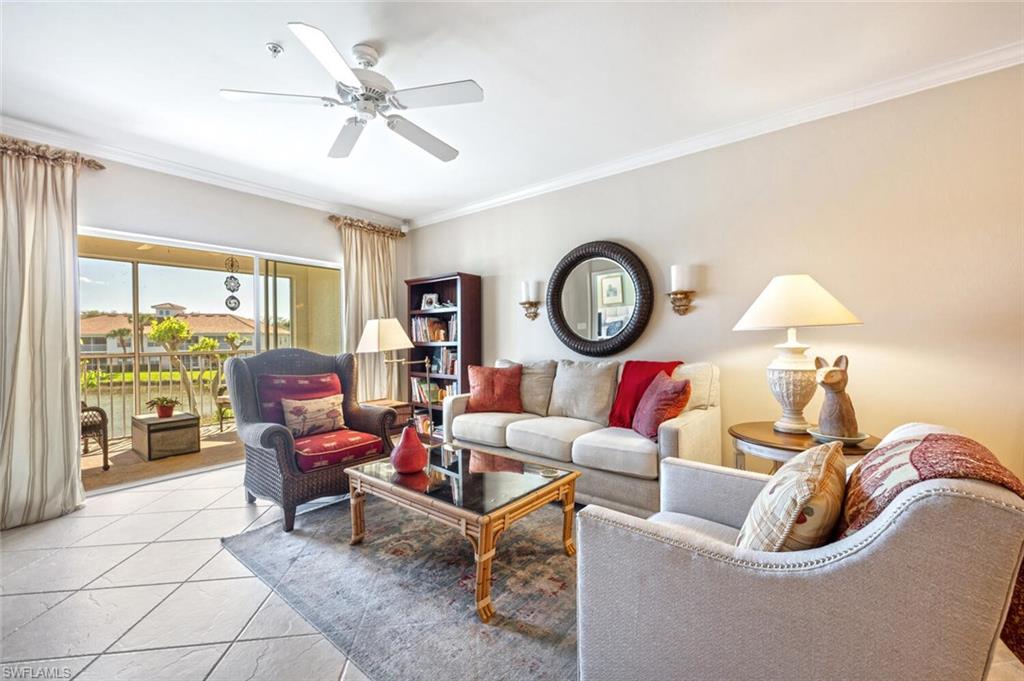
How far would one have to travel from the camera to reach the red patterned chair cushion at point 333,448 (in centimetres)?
262

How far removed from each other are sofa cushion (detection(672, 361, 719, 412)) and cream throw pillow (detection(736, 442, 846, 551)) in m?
1.78

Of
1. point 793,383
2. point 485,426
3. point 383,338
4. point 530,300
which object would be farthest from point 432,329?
point 793,383

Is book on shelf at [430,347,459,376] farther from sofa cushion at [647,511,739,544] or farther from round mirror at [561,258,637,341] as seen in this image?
sofa cushion at [647,511,739,544]

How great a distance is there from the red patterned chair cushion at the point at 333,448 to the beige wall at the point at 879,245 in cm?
213

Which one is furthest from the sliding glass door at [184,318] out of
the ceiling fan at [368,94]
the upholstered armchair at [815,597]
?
the upholstered armchair at [815,597]

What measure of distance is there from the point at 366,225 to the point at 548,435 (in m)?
3.23

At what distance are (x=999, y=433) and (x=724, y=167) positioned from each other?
215 centimetres

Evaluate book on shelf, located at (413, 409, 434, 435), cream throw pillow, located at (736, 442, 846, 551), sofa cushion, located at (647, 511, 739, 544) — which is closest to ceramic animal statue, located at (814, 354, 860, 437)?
sofa cushion, located at (647, 511, 739, 544)

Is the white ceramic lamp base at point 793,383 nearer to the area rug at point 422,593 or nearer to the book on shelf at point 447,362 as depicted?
the area rug at point 422,593

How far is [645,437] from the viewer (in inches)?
104

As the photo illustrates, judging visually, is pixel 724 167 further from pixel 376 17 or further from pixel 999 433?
pixel 376 17

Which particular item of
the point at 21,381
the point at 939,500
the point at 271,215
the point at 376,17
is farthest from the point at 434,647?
the point at 271,215

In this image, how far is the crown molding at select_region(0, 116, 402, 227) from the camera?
9.23 feet

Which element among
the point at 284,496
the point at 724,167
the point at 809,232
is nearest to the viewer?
the point at 284,496
